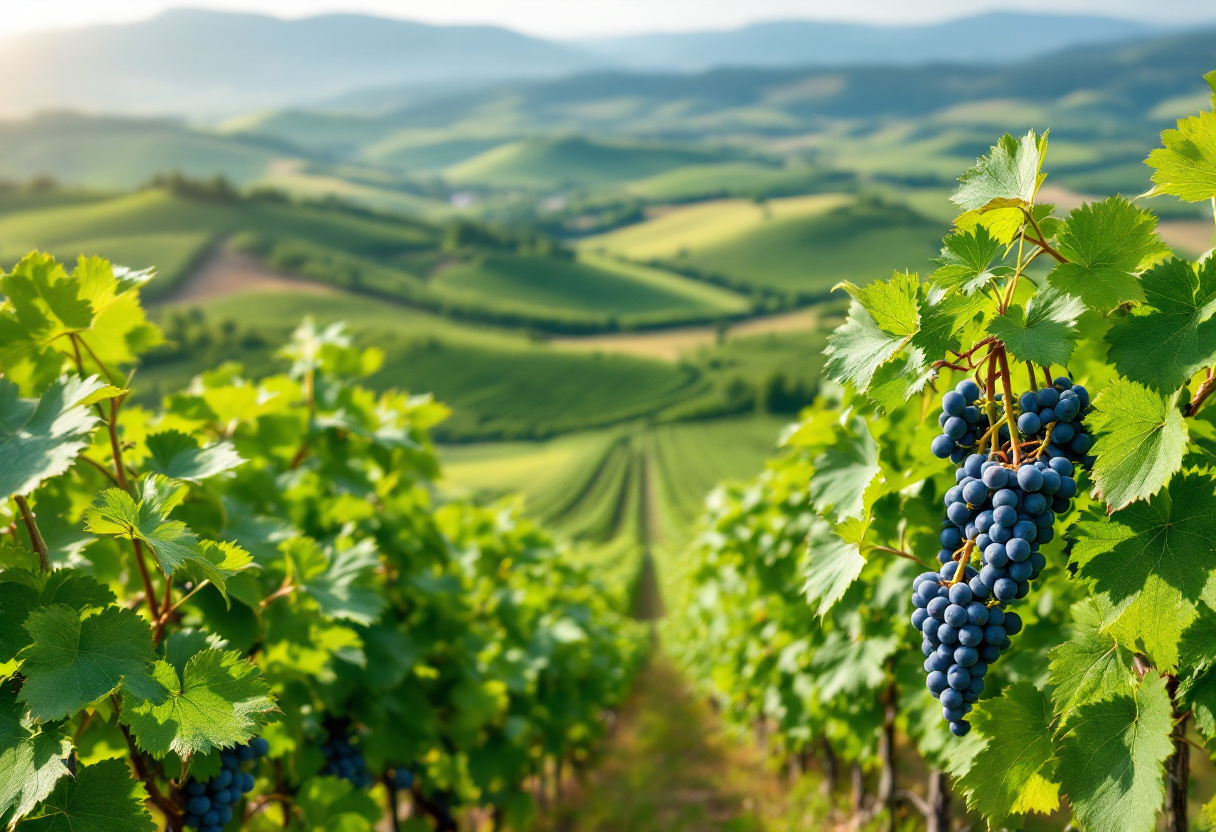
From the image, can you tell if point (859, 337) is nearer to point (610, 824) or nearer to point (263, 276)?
point (610, 824)

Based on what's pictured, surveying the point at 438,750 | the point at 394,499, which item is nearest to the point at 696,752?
the point at 438,750

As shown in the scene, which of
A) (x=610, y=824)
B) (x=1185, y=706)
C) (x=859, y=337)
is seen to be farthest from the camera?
(x=610, y=824)

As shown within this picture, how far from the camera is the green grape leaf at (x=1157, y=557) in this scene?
1668mm

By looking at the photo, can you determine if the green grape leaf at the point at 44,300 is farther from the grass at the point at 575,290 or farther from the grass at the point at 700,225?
the grass at the point at 700,225

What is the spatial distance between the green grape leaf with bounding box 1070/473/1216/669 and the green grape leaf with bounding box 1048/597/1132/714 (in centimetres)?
20

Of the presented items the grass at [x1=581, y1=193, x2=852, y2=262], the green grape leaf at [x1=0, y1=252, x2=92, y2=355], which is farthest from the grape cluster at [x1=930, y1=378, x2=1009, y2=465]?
the grass at [x1=581, y1=193, x2=852, y2=262]

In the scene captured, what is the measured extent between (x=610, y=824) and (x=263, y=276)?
411 feet

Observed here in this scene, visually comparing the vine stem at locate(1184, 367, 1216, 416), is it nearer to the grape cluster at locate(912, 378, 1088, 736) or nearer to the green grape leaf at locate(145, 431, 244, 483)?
the grape cluster at locate(912, 378, 1088, 736)

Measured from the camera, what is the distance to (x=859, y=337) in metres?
2.01

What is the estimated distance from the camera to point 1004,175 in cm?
187

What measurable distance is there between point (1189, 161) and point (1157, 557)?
915 mm

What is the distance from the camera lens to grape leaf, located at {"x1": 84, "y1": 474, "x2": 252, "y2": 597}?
190 cm

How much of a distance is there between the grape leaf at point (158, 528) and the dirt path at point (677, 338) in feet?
385

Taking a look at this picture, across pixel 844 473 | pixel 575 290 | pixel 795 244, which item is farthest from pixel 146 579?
pixel 795 244
